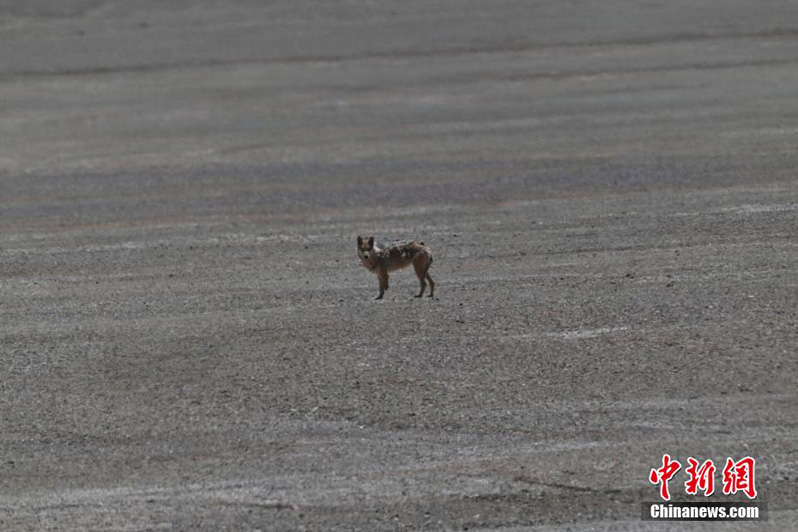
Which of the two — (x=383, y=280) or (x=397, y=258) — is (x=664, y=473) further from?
(x=383, y=280)

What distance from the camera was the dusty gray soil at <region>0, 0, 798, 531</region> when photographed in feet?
30.3

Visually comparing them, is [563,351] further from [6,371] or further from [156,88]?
[156,88]

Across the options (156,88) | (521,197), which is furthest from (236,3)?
(521,197)

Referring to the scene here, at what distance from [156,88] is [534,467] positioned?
64.5 ft

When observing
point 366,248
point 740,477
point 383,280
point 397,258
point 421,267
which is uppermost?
point 366,248

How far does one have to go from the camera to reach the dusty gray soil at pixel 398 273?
30.3ft

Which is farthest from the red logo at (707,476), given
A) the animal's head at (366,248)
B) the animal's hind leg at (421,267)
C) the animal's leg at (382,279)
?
the animal's leg at (382,279)

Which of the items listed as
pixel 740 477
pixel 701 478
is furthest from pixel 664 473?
pixel 740 477

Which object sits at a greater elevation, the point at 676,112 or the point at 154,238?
the point at 676,112

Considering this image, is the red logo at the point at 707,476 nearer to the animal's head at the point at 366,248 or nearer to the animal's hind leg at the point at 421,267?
the animal's hind leg at the point at 421,267

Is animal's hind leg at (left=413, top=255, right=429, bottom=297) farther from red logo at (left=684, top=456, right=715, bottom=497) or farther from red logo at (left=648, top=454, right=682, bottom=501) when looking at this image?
red logo at (left=684, top=456, right=715, bottom=497)

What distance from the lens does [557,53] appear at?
28516 millimetres

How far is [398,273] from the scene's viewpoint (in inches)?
593

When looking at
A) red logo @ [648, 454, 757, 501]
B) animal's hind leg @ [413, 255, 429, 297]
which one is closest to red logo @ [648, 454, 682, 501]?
red logo @ [648, 454, 757, 501]
